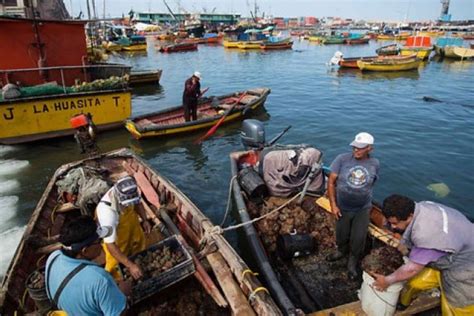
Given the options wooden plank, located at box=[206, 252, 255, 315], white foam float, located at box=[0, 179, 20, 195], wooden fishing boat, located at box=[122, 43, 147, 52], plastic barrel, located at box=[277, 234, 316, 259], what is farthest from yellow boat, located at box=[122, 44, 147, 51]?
wooden plank, located at box=[206, 252, 255, 315]

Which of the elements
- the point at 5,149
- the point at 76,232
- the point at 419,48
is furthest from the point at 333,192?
the point at 419,48

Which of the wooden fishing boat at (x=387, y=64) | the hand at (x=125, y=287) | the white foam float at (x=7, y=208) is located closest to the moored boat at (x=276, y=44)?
the wooden fishing boat at (x=387, y=64)

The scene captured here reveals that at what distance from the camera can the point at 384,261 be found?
4.61m

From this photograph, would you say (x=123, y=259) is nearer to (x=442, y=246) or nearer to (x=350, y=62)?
(x=442, y=246)

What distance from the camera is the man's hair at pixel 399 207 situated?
3.27 meters

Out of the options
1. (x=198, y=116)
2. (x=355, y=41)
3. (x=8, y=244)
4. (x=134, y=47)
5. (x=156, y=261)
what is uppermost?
(x=355, y=41)

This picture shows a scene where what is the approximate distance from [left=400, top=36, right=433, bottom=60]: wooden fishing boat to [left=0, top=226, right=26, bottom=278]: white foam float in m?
38.5

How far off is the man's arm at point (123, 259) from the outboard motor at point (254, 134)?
16.0ft

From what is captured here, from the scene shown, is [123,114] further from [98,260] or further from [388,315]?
[388,315]

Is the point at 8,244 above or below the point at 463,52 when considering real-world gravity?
below

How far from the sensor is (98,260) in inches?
186

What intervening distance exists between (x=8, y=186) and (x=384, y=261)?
1060 centimetres

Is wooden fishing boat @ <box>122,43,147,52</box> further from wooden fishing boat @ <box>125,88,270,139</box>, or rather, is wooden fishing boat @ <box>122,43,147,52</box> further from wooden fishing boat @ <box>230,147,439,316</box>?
wooden fishing boat @ <box>230,147,439,316</box>

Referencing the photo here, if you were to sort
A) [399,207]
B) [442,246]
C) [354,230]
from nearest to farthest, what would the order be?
[442,246], [399,207], [354,230]
